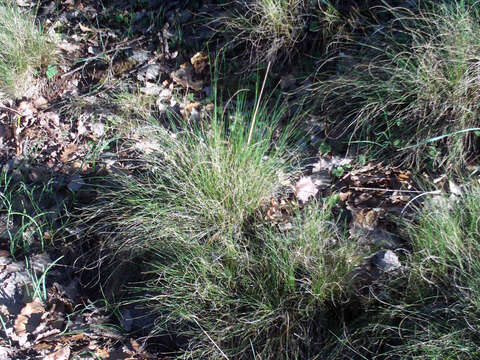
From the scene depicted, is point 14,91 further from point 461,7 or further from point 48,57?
point 461,7

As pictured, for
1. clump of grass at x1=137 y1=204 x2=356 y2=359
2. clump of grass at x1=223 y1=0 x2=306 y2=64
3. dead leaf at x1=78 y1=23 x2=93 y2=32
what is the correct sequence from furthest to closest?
dead leaf at x1=78 y1=23 x2=93 y2=32
clump of grass at x1=223 y1=0 x2=306 y2=64
clump of grass at x1=137 y1=204 x2=356 y2=359

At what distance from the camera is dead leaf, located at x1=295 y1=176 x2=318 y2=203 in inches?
128

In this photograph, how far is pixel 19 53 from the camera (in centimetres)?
432

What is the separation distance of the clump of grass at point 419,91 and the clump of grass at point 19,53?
2.56 m

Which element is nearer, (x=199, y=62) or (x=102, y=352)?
(x=102, y=352)

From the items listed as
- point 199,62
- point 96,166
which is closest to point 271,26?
point 199,62

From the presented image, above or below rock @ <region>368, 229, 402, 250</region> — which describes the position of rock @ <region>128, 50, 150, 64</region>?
above

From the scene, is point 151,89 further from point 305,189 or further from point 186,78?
point 305,189

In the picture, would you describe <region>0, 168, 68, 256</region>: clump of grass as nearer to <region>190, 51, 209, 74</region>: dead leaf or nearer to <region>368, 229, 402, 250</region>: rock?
<region>190, 51, 209, 74</region>: dead leaf

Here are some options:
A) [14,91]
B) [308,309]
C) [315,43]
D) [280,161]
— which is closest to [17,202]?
[14,91]

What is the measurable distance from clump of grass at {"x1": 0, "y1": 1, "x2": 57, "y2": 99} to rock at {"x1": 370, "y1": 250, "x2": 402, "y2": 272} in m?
3.36

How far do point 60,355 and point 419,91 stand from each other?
265 cm

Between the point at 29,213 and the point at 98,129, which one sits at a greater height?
the point at 98,129

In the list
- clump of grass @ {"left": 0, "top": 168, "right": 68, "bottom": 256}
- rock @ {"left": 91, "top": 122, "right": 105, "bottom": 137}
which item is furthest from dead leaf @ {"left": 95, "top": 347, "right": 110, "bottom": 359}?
rock @ {"left": 91, "top": 122, "right": 105, "bottom": 137}
